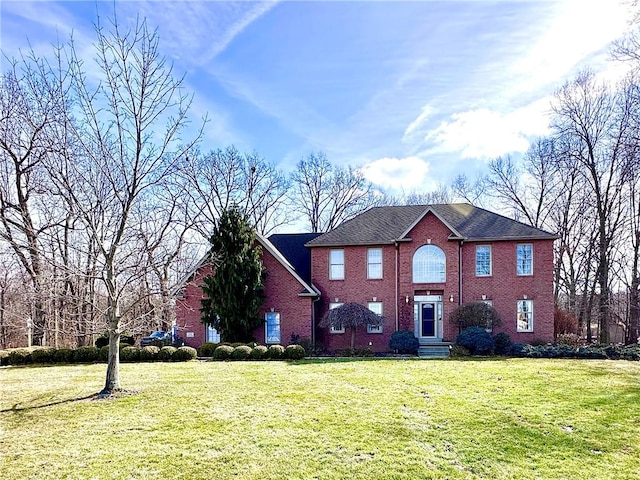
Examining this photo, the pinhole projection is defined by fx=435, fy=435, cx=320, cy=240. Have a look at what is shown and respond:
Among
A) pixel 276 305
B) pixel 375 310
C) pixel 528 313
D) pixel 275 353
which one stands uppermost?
pixel 276 305

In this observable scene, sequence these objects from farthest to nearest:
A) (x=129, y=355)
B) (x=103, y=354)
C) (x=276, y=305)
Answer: (x=276, y=305), (x=103, y=354), (x=129, y=355)

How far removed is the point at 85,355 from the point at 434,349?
1559 centimetres

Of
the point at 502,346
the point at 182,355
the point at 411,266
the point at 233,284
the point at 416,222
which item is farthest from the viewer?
the point at 411,266

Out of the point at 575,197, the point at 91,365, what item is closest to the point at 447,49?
the point at 91,365

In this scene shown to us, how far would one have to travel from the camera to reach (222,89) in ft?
47.2

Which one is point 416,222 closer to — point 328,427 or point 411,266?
point 411,266

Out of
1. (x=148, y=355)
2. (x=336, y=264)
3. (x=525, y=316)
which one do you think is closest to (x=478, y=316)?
(x=525, y=316)

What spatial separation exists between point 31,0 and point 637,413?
15.3 metres

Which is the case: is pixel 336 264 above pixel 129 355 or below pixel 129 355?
above

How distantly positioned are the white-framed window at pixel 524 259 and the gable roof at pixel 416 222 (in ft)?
1.89

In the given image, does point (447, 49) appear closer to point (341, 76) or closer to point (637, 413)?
point (341, 76)

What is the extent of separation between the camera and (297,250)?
2622 cm

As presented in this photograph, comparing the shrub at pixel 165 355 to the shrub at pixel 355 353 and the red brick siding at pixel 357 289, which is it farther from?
the red brick siding at pixel 357 289

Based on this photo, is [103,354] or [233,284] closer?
[103,354]
